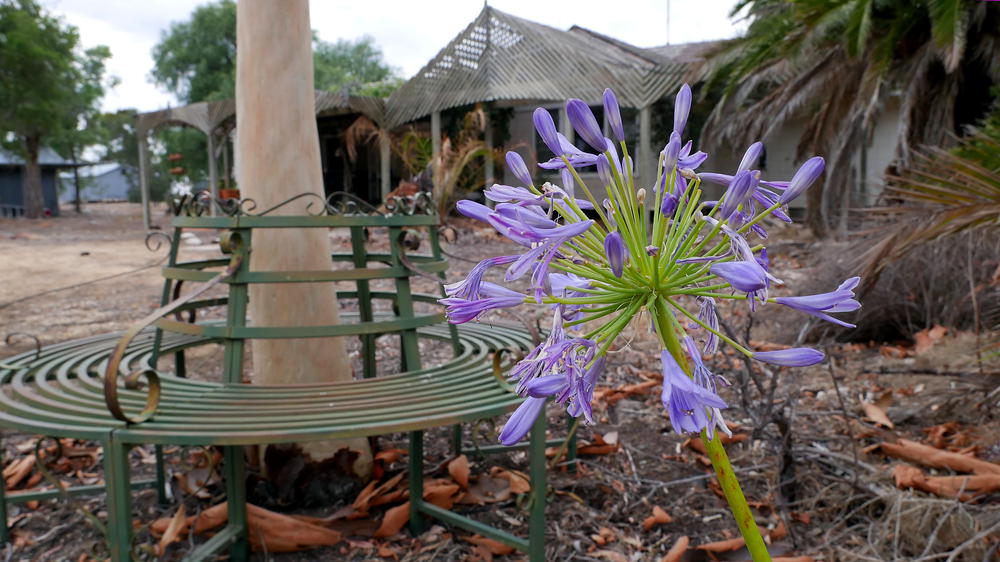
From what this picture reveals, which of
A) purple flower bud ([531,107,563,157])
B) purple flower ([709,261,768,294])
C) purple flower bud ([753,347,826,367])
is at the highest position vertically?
purple flower bud ([531,107,563,157])

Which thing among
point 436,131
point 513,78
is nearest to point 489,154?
point 513,78

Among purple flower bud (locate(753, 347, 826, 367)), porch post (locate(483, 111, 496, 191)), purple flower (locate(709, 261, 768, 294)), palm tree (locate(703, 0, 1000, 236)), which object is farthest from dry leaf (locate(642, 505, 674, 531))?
porch post (locate(483, 111, 496, 191))

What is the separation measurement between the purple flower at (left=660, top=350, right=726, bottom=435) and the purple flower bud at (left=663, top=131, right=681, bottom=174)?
0.22 m

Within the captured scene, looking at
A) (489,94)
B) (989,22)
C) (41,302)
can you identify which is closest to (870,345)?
(989,22)

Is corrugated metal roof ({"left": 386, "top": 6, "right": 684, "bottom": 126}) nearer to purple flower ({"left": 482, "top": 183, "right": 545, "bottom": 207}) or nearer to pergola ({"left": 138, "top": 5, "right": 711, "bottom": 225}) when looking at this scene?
pergola ({"left": 138, "top": 5, "right": 711, "bottom": 225})

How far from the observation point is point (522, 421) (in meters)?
0.75

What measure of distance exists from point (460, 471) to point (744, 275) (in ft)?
8.98

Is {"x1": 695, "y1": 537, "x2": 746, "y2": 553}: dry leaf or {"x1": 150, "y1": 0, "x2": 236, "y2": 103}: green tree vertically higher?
{"x1": 150, "y1": 0, "x2": 236, "y2": 103}: green tree

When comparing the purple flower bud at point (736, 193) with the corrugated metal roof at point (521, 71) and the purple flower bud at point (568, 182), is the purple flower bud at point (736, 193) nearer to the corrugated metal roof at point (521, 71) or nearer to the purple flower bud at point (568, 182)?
the purple flower bud at point (568, 182)

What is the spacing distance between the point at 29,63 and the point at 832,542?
31159 mm

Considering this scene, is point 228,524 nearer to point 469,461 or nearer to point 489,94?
point 469,461

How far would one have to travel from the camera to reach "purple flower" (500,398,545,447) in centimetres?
72

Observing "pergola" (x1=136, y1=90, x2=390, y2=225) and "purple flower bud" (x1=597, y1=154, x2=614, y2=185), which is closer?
"purple flower bud" (x1=597, y1=154, x2=614, y2=185)

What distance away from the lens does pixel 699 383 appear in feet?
2.28
